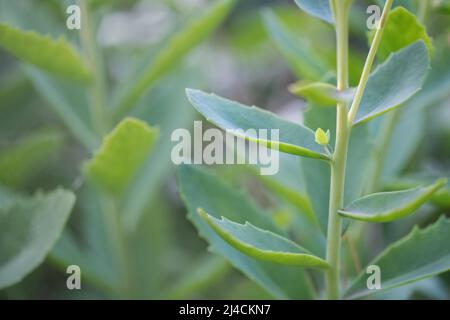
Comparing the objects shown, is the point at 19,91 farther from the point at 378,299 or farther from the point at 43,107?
the point at 378,299

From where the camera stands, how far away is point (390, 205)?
42 centimetres

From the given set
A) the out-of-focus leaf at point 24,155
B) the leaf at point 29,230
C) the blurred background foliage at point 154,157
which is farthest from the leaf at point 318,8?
the out-of-focus leaf at point 24,155

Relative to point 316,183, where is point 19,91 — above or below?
above

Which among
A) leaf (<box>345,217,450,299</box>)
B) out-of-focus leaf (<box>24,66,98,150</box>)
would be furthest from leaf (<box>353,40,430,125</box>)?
out-of-focus leaf (<box>24,66,98,150</box>)

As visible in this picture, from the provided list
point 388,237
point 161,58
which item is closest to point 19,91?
Answer: point 161,58

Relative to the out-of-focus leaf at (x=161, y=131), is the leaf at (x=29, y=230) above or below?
below

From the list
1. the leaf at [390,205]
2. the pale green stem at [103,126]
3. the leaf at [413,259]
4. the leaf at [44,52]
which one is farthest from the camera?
the pale green stem at [103,126]

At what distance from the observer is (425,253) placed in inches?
19.9

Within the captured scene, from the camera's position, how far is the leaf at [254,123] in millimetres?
437

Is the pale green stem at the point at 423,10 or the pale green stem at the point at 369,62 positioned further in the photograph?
the pale green stem at the point at 423,10

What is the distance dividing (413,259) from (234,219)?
150mm

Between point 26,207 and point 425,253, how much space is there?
0.34 m

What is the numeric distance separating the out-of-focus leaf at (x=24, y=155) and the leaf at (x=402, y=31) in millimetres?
411

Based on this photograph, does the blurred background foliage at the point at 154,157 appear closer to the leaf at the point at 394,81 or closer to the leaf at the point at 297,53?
the leaf at the point at 297,53
